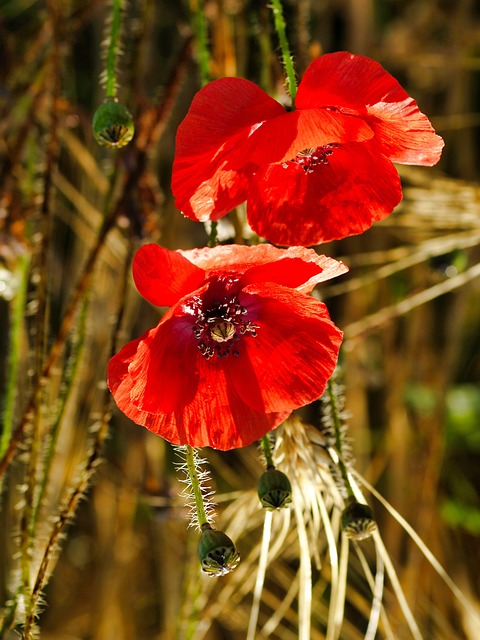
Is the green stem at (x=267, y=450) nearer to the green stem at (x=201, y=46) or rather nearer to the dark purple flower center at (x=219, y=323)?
the dark purple flower center at (x=219, y=323)

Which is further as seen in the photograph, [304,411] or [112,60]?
[304,411]

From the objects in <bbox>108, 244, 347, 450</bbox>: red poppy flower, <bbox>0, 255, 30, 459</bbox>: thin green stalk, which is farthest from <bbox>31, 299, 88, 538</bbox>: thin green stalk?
<bbox>108, 244, 347, 450</bbox>: red poppy flower

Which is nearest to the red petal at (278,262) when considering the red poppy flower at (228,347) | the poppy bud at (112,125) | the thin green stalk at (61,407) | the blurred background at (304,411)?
the red poppy flower at (228,347)

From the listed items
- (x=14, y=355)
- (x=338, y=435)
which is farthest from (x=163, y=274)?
(x=14, y=355)

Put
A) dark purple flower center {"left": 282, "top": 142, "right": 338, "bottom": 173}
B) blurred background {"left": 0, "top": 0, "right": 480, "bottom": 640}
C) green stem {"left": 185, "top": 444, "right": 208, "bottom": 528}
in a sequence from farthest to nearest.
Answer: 1. blurred background {"left": 0, "top": 0, "right": 480, "bottom": 640}
2. dark purple flower center {"left": 282, "top": 142, "right": 338, "bottom": 173}
3. green stem {"left": 185, "top": 444, "right": 208, "bottom": 528}

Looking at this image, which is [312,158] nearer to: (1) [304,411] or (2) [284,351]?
(2) [284,351]

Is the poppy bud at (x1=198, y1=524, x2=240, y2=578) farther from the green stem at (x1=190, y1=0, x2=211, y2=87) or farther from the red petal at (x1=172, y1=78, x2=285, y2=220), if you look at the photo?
the green stem at (x1=190, y1=0, x2=211, y2=87)
